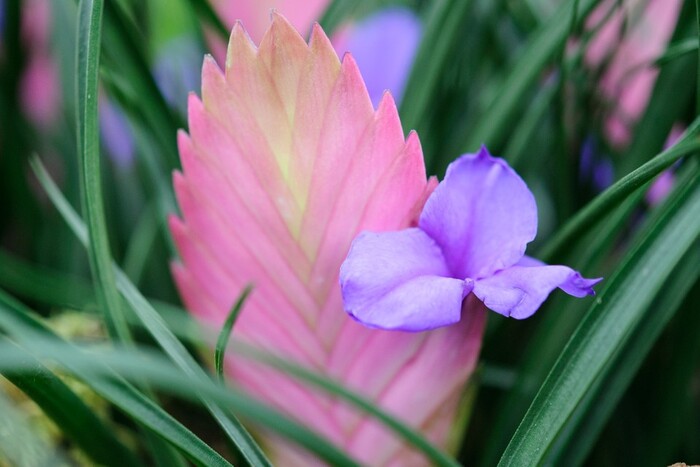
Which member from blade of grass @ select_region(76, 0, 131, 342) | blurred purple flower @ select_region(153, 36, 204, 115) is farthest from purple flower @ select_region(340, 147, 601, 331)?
blurred purple flower @ select_region(153, 36, 204, 115)

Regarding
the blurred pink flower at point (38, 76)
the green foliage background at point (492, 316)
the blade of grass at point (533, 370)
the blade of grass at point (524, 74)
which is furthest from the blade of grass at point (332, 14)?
the blurred pink flower at point (38, 76)

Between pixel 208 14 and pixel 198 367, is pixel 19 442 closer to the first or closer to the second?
pixel 198 367

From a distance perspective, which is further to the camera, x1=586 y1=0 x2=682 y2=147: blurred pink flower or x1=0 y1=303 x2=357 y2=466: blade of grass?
x1=586 y1=0 x2=682 y2=147: blurred pink flower

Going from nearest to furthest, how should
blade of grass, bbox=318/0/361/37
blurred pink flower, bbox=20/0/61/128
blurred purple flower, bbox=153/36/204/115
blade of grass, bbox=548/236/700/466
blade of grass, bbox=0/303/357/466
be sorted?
1. blade of grass, bbox=0/303/357/466
2. blade of grass, bbox=548/236/700/466
3. blade of grass, bbox=318/0/361/37
4. blurred purple flower, bbox=153/36/204/115
5. blurred pink flower, bbox=20/0/61/128

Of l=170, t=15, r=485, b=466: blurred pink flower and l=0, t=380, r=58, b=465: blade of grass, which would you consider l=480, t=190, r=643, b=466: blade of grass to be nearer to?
l=170, t=15, r=485, b=466: blurred pink flower

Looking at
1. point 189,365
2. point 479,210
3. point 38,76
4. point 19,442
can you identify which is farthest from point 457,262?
point 38,76

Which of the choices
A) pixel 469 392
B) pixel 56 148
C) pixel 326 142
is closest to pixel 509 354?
pixel 469 392

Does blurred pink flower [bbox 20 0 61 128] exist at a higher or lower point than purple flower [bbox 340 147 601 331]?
higher
